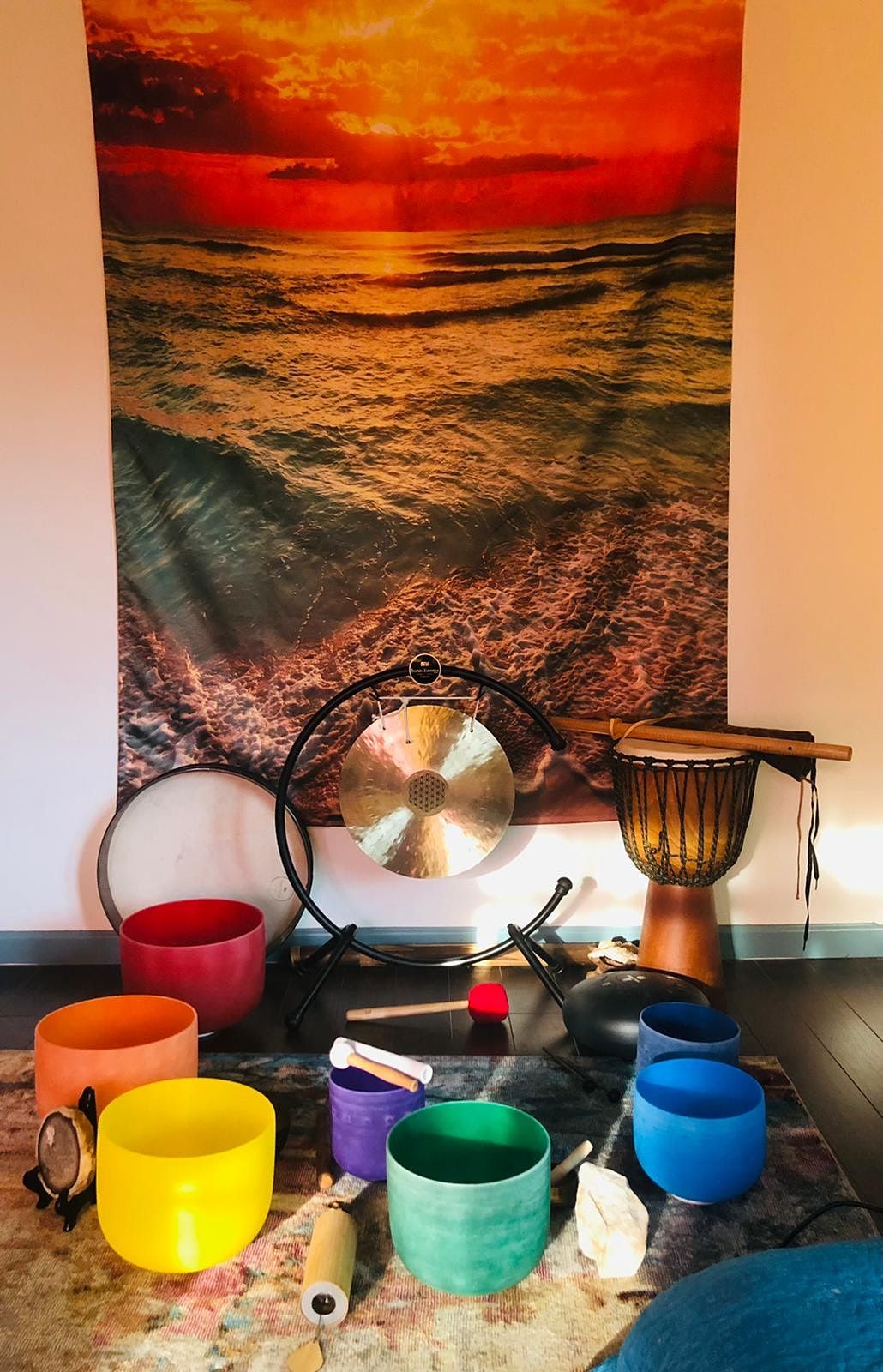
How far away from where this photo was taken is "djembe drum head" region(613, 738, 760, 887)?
229cm

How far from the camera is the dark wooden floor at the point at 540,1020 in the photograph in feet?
6.36

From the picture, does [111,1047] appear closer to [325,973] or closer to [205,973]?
[205,973]

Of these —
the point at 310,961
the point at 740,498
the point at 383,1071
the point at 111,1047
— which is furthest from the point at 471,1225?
the point at 740,498

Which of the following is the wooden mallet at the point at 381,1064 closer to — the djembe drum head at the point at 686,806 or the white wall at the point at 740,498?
the djembe drum head at the point at 686,806

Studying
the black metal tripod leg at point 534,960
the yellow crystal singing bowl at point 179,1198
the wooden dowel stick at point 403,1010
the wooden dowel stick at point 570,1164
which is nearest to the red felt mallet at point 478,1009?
the wooden dowel stick at point 403,1010

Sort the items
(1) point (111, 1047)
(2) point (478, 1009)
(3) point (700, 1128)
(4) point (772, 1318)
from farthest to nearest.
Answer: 1. (2) point (478, 1009)
2. (1) point (111, 1047)
3. (3) point (700, 1128)
4. (4) point (772, 1318)

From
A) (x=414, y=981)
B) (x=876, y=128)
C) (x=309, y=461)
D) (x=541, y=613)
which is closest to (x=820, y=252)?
(x=876, y=128)

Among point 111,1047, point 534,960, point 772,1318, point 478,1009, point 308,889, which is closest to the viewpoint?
point 772,1318

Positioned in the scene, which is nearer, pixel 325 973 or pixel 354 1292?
pixel 354 1292

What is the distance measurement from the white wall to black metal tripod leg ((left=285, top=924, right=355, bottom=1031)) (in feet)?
0.83

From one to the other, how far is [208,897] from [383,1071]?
112cm

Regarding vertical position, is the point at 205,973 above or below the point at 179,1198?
below

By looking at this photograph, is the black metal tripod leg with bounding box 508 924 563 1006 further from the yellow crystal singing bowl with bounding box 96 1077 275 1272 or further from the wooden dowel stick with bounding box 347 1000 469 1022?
the yellow crystal singing bowl with bounding box 96 1077 275 1272

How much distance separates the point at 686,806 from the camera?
2.30 meters
